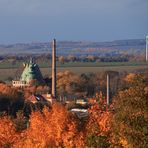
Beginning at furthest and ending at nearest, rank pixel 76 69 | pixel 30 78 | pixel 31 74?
pixel 76 69 → pixel 31 74 → pixel 30 78

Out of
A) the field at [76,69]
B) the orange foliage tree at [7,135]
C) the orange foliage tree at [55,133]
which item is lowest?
the field at [76,69]

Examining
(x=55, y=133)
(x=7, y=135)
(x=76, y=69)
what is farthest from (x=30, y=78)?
(x=55, y=133)

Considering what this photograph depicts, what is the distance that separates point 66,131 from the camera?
2239cm

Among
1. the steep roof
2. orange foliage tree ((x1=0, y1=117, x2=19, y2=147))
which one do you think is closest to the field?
the steep roof

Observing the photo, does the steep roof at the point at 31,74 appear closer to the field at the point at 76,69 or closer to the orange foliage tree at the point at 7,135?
the field at the point at 76,69

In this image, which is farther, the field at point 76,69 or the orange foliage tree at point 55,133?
the field at point 76,69

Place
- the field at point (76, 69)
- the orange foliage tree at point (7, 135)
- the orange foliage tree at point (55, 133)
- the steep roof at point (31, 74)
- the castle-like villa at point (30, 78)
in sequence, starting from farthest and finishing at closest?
the field at point (76, 69) < the steep roof at point (31, 74) < the castle-like villa at point (30, 78) < the orange foliage tree at point (7, 135) < the orange foliage tree at point (55, 133)

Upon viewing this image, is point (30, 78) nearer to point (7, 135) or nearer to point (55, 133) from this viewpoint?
point (7, 135)

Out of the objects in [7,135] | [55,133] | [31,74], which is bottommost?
[31,74]

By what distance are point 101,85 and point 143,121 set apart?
4177 cm

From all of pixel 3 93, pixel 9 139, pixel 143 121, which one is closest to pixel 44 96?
pixel 3 93

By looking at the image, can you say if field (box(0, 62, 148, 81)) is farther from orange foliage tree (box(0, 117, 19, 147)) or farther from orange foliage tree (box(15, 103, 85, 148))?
orange foliage tree (box(15, 103, 85, 148))

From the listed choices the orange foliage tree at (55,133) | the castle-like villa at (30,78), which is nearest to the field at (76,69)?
the castle-like villa at (30,78)

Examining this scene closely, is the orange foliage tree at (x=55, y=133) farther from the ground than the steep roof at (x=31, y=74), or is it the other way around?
the orange foliage tree at (x=55, y=133)
